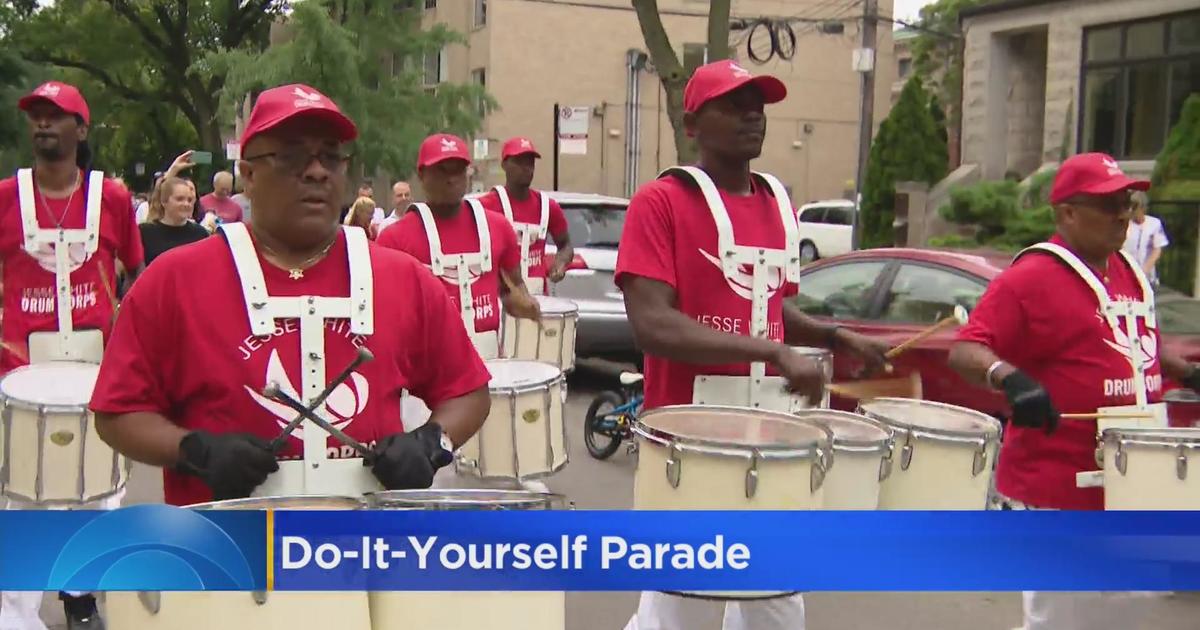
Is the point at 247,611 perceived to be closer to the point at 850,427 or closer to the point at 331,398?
the point at 331,398

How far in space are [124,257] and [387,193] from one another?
33763mm

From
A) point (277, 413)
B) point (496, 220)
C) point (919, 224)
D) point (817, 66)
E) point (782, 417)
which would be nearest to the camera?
point (277, 413)

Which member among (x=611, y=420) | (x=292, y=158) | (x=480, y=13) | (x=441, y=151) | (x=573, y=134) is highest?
(x=480, y=13)

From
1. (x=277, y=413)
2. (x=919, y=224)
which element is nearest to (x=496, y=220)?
(x=277, y=413)

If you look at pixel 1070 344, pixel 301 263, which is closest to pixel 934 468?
pixel 1070 344

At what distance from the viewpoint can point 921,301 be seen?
7859mm

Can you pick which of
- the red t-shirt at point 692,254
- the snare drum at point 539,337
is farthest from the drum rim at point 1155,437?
the snare drum at point 539,337

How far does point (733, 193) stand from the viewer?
382cm

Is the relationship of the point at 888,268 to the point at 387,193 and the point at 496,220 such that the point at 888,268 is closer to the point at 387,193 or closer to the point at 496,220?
the point at 496,220

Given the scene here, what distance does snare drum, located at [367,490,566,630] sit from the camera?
212 centimetres

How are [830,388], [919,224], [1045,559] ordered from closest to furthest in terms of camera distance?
[1045,559] < [830,388] < [919,224]

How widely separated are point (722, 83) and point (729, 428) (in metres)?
1.07

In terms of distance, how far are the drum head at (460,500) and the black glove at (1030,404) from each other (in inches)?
67.6

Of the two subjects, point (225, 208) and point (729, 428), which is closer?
point (729, 428)
